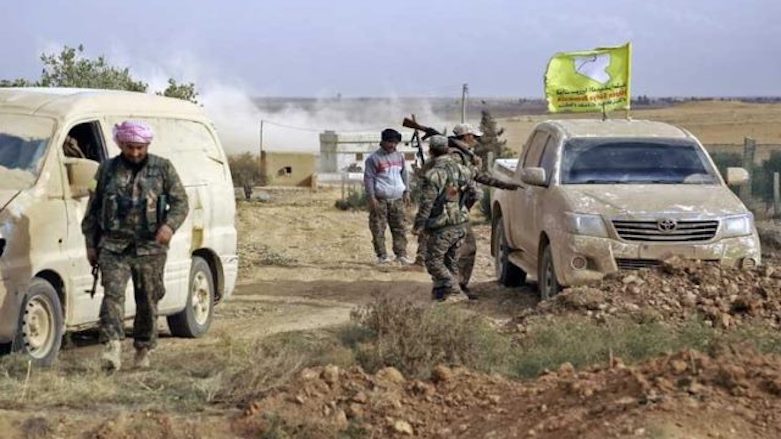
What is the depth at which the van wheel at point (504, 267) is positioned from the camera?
14041 mm

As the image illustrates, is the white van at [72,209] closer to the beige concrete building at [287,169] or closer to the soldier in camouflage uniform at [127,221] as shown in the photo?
the soldier in camouflage uniform at [127,221]

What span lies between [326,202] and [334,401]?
2251cm

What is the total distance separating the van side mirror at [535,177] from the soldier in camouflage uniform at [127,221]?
4270 mm

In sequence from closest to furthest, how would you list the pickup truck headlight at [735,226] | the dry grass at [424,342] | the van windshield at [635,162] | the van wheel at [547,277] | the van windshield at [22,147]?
the dry grass at [424,342], the van windshield at [22,147], the pickup truck headlight at [735,226], the van wheel at [547,277], the van windshield at [635,162]

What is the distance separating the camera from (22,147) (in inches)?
365

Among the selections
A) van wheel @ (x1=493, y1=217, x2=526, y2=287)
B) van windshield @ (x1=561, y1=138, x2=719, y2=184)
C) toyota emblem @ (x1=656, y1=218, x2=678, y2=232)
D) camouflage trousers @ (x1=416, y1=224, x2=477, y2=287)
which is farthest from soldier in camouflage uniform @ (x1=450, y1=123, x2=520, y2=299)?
toyota emblem @ (x1=656, y1=218, x2=678, y2=232)

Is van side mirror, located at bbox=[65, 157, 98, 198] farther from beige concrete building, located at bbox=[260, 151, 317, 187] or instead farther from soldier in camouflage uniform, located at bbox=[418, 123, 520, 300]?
beige concrete building, located at bbox=[260, 151, 317, 187]

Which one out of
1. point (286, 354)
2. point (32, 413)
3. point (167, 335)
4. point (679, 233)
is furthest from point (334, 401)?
point (679, 233)

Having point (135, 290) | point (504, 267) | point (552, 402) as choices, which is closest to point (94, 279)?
point (135, 290)

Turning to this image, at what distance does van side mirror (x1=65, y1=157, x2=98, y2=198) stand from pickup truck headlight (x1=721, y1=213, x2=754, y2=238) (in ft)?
17.4

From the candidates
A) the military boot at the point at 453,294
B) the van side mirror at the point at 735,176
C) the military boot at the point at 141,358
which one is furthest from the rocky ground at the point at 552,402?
the van side mirror at the point at 735,176

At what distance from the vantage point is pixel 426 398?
22.9 ft

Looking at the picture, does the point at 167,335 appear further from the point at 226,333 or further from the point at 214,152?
Answer: the point at 214,152

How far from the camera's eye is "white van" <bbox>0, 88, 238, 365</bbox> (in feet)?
28.5
